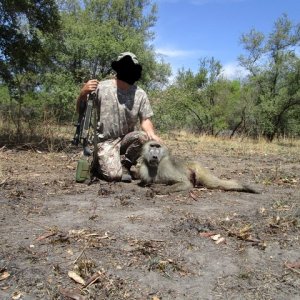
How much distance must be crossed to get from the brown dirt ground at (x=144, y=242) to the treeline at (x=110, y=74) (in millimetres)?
4570

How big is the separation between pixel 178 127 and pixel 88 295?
1725 cm

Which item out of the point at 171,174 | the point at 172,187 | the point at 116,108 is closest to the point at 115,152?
the point at 116,108

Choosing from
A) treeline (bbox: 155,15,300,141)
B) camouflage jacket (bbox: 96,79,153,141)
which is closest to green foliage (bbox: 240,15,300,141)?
treeline (bbox: 155,15,300,141)

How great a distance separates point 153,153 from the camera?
18.0 ft

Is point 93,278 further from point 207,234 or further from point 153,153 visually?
point 153,153

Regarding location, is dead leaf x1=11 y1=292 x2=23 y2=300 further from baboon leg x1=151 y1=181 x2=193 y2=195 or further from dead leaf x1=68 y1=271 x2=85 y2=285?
baboon leg x1=151 y1=181 x2=193 y2=195

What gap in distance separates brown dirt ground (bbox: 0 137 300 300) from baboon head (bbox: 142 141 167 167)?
1.17ft

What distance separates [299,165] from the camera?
8477 mm

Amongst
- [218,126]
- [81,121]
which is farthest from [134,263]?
[218,126]

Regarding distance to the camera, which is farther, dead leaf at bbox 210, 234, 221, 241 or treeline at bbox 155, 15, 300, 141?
treeline at bbox 155, 15, 300, 141

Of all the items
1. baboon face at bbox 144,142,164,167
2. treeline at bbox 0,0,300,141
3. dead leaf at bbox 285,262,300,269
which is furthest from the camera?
treeline at bbox 0,0,300,141

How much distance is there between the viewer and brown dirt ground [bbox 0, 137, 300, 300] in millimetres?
2916

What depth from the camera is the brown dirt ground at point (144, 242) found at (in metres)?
2.92

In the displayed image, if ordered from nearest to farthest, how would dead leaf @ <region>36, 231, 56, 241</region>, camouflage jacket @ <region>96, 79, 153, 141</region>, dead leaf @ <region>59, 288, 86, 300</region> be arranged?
1. dead leaf @ <region>59, 288, 86, 300</region>
2. dead leaf @ <region>36, 231, 56, 241</region>
3. camouflage jacket @ <region>96, 79, 153, 141</region>
